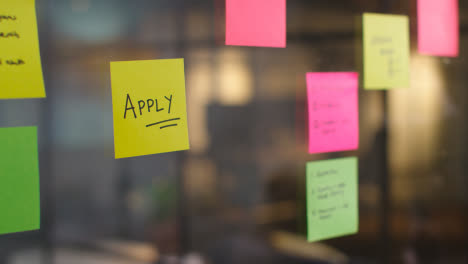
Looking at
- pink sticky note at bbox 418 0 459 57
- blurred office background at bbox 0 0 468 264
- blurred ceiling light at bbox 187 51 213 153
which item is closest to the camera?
pink sticky note at bbox 418 0 459 57

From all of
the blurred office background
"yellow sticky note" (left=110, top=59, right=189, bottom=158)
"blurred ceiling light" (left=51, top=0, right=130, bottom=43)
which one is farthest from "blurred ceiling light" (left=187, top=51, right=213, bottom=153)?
"yellow sticky note" (left=110, top=59, right=189, bottom=158)

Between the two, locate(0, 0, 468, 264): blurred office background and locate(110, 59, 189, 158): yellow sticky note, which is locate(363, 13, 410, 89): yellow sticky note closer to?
locate(110, 59, 189, 158): yellow sticky note

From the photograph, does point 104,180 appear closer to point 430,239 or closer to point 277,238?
point 277,238

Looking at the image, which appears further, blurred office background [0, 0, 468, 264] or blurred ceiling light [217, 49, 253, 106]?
blurred ceiling light [217, 49, 253, 106]

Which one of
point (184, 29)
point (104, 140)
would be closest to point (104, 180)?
point (104, 140)

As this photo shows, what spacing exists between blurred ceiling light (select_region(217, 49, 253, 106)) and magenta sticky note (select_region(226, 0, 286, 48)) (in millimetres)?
2448

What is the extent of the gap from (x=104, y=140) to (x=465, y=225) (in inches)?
131

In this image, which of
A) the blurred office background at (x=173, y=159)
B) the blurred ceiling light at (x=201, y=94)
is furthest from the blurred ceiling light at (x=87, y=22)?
the blurred ceiling light at (x=201, y=94)

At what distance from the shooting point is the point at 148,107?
476mm

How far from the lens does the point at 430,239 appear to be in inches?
38.0

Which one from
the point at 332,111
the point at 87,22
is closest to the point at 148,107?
the point at 332,111

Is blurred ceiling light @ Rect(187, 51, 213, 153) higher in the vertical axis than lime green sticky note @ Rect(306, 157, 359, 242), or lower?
higher

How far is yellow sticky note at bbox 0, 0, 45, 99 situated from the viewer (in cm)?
41

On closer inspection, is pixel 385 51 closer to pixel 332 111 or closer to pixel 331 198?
pixel 332 111
